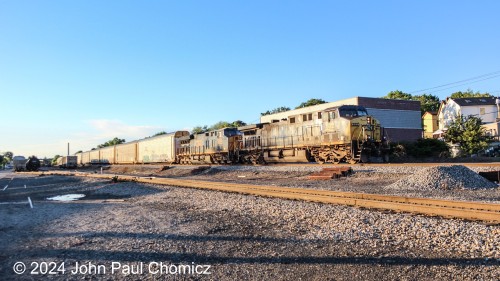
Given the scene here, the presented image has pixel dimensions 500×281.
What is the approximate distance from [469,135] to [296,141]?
18.0 metres

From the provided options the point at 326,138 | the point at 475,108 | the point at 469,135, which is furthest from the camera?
the point at 475,108

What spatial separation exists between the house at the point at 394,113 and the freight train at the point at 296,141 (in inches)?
814

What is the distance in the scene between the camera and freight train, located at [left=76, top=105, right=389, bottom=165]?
18.4m

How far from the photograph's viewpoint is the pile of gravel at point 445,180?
1084 cm

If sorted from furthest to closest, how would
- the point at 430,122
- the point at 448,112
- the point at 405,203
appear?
the point at 430,122 < the point at 448,112 < the point at 405,203

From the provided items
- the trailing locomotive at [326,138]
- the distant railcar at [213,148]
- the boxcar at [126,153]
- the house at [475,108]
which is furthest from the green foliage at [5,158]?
the house at [475,108]

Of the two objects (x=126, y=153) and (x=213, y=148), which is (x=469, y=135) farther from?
(x=126, y=153)

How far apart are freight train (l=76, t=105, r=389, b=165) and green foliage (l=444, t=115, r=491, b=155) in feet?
49.7

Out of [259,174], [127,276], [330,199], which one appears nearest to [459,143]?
[259,174]

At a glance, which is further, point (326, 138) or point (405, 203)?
point (326, 138)

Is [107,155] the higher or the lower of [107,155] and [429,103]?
the lower

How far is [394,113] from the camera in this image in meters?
50.2

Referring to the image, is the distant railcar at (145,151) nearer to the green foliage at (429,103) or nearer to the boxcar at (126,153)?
the boxcar at (126,153)

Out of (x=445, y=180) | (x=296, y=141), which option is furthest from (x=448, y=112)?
(x=445, y=180)
